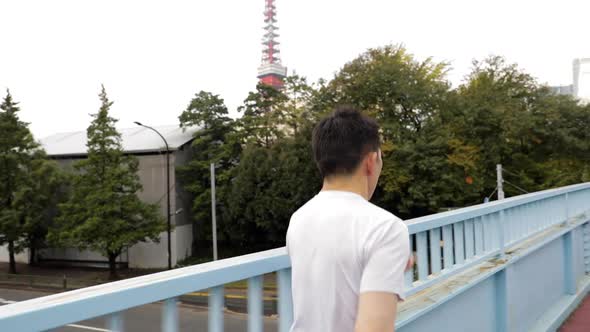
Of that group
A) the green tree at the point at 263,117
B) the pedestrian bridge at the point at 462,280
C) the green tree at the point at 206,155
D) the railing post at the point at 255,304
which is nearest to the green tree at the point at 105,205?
the green tree at the point at 206,155

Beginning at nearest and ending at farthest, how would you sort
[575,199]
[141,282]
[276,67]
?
[141,282]
[575,199]
[276,67]

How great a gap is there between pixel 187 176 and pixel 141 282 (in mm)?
25817

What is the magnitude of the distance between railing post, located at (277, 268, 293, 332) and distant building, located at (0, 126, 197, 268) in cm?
2410

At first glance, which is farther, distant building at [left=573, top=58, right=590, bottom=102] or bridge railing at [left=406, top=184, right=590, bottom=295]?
distant building at [left=573, top=58, right=590, bottom=102]

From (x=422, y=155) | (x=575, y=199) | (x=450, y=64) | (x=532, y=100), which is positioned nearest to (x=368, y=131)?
(x=575, y=199)

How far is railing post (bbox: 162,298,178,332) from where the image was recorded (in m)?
1.37

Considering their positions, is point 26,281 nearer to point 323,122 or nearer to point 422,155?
point 422,155

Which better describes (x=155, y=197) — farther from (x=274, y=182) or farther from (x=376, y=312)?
(x=376, y=312)

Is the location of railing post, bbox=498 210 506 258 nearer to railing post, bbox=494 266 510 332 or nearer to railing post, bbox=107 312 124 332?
railing post, bbox=494 266 510 332

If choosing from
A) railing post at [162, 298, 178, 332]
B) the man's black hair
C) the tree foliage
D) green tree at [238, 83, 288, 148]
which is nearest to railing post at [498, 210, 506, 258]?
the man's black hair

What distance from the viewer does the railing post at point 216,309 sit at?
1.51 m

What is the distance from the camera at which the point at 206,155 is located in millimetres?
26734

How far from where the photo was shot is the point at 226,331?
1.67m

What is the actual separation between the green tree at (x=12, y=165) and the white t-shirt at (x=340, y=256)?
1006 inches
